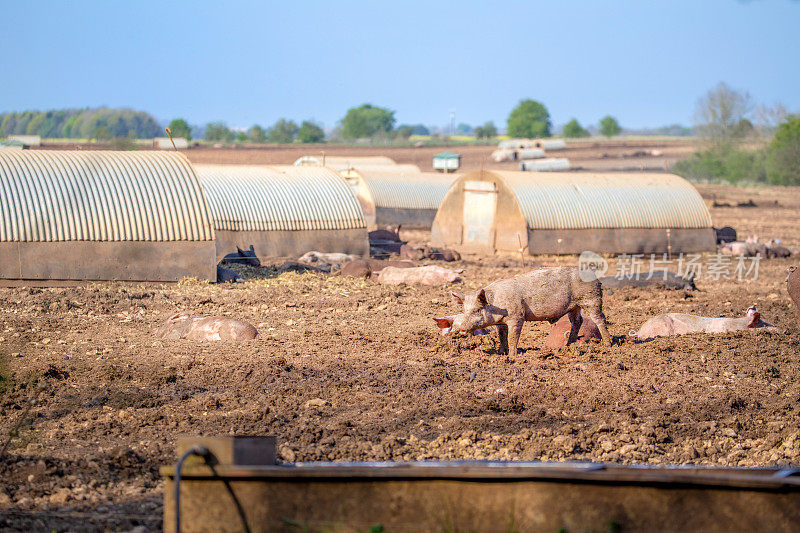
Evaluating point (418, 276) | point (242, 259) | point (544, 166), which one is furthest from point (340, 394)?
point (544, 166)

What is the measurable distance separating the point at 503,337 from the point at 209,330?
3685 millimetres

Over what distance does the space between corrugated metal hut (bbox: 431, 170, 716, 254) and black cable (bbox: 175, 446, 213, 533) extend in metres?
17.3

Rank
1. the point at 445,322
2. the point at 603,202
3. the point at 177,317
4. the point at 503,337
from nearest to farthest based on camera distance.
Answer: the point at 503,337 → the point at 445,322 → the point at 177,317 → the point at 603,202

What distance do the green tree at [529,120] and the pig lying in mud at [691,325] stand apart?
3771 inches

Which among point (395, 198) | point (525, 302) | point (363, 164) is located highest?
point (363, 164)

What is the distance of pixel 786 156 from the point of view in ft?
155

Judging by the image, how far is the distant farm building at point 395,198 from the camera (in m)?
28.5

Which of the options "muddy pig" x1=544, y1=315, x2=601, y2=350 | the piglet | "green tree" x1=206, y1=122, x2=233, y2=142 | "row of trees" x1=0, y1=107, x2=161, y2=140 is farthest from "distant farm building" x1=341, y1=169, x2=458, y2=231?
"green tree" x1=206, y1=122, x2=233, y2=142

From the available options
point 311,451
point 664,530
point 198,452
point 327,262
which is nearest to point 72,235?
point 327,262

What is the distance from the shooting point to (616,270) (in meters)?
19.2

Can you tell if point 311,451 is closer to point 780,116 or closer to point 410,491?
point 410,491

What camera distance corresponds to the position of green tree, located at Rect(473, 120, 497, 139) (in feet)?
360

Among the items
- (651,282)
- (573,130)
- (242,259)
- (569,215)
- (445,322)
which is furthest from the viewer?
(573,130)

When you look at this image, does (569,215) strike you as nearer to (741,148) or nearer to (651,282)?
(651,282)
